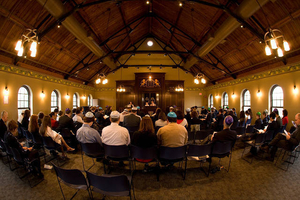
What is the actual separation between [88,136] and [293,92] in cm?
869

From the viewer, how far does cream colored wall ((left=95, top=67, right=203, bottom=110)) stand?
15.3m

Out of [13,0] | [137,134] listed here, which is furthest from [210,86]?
[13,0]

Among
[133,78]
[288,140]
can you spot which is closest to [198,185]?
[288,140]

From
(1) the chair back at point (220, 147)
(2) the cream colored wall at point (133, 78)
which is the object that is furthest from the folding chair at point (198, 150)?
(2) the cream colored wall at point (133, 78)

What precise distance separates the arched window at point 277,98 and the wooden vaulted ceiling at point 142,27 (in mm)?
1241

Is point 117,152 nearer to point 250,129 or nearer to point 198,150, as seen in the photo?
point 198,150

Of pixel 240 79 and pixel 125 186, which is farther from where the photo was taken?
pixel 240 79

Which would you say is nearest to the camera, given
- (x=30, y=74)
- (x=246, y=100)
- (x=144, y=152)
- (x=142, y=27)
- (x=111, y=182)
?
(x=111, y=182)

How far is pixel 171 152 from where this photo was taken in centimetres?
295

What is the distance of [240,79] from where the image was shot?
10.5 meters

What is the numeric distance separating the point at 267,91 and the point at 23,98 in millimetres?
13305

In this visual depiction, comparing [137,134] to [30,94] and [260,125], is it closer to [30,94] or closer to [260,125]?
[260,125]

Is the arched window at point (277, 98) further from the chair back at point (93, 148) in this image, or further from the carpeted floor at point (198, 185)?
the chair back at point (93, 148)

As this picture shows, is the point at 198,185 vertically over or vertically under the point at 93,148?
under
